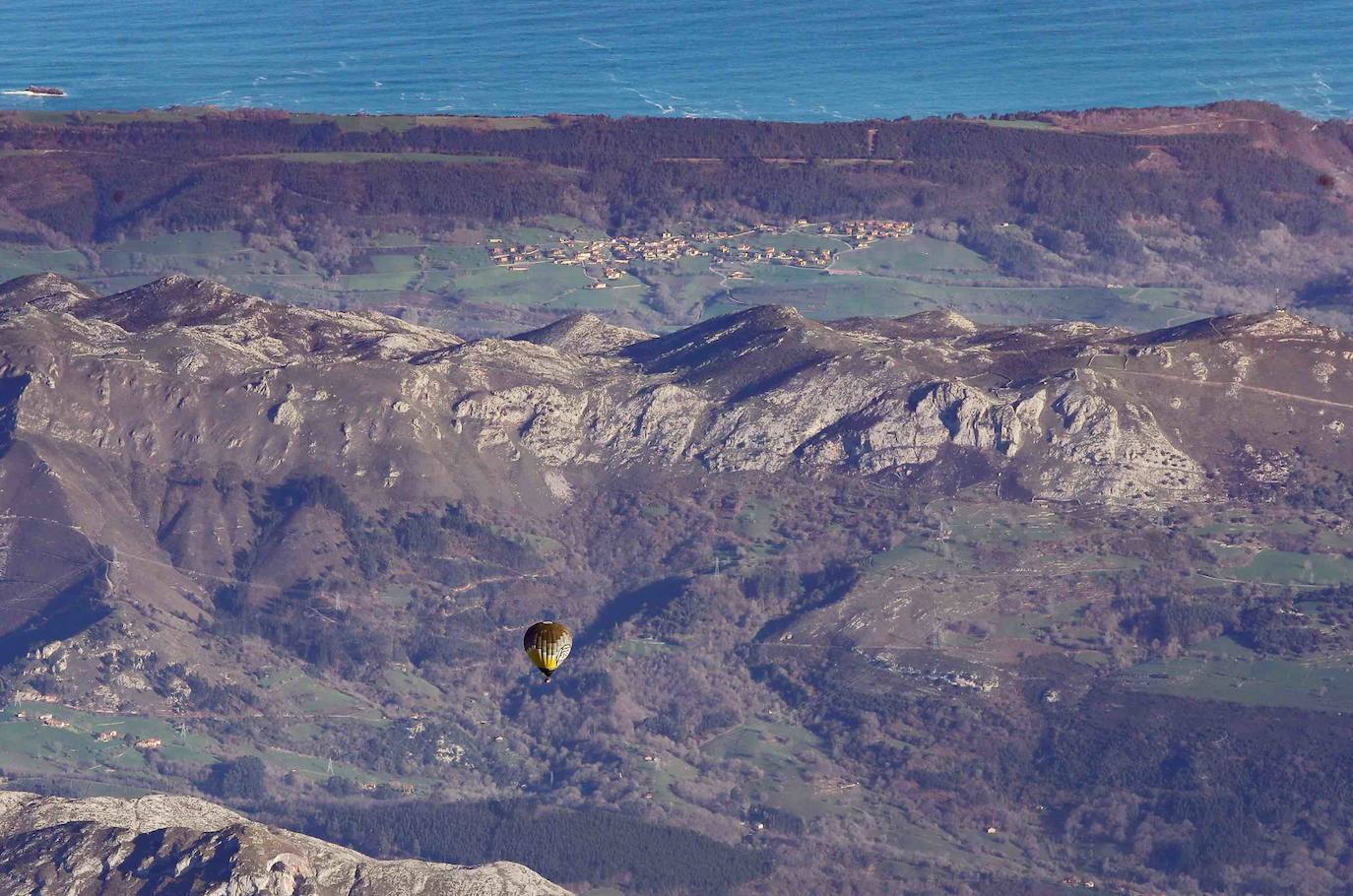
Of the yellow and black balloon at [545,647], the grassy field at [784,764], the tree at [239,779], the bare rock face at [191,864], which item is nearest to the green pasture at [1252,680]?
the grassy field at [784,764]

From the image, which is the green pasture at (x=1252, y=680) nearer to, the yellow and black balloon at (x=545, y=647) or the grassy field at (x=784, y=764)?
the grassy field at (x=784, y=764)

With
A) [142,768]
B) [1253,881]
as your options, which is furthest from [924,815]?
[142,768]

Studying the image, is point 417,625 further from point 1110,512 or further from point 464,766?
point 1110,512

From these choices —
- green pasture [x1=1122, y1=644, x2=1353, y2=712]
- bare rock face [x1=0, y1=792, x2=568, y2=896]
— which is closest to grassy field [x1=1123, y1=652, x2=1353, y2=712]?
green pasture [x1=1122, y1=644, x2=1353, y2=712]

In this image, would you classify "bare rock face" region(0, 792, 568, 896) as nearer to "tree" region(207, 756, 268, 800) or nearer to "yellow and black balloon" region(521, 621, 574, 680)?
"yellow and black balloon" region(521, 621, 574, 680)

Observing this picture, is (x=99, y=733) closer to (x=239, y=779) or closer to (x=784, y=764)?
(x=239, y=779)

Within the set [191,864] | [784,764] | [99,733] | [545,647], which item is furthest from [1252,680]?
[191,864]

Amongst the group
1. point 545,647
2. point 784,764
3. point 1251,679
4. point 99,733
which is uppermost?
point 545,647

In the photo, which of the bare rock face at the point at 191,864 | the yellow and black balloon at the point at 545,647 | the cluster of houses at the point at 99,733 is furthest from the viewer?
the cluster of houses at the point at 99,733

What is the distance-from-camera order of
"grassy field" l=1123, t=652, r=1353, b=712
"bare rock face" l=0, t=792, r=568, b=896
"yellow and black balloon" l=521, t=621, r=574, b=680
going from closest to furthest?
"bare rock face" l=0, t=792, r=568, b=896
"yellow and black balloon" l=521, t=621, r=574, b=680
"grassy field" l=1123, t=652, r=1353, b=712
